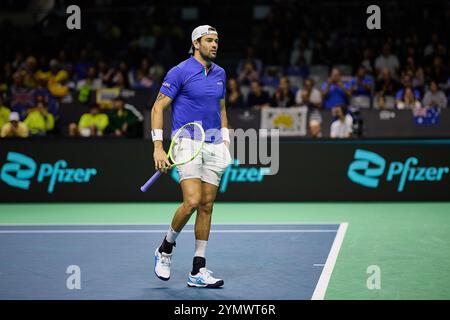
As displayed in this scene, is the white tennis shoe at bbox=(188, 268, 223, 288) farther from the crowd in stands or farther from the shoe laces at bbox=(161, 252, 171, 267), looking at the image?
the crowd in stands

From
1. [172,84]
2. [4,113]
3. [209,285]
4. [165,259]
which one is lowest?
[209,285]

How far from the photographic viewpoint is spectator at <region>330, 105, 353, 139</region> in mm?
15039

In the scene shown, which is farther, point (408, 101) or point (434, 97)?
point (434, 97)

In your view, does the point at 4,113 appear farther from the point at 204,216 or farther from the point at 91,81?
the point at 204,216

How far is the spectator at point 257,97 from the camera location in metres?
16.7

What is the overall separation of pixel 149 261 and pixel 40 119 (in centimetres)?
829

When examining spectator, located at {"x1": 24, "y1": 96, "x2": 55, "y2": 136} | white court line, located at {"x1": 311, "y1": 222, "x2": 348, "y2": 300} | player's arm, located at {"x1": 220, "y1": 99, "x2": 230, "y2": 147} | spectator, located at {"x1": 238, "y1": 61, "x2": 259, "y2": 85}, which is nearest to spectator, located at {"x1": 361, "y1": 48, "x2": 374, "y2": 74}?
spectator, located at {"x1": 238, "y1": 61, "x2": 259, "y2": 85}

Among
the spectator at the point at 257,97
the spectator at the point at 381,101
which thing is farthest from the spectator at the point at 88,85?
the spectator at the point at 381,101

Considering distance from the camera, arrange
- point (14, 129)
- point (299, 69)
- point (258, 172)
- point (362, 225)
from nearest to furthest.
→ point (362, 225) → point (258, 172) → point (14, 129) → point (299, 69)

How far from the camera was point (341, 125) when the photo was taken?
49.5 ft

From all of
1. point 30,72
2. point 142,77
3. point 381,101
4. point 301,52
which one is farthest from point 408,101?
point 30,72

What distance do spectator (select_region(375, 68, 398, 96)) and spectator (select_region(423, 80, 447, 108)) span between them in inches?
29.6

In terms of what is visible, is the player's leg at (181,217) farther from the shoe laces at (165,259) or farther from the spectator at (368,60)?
the spectator at (368,60)

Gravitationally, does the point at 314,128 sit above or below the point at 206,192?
below
